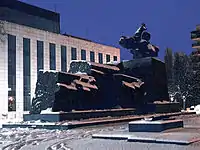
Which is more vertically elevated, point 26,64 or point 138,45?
point 26,64

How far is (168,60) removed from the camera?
6969 cm

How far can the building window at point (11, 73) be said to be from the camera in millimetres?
41469

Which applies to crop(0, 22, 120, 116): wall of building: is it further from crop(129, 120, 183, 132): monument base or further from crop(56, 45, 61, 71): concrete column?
crop(129, 120, 183, 132): monument base

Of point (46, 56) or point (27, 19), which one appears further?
point (27, 19)

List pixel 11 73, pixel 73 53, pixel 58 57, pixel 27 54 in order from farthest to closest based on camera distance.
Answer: pixel 73 53, pixel 58 57, pixel 27 54, pixel 11 73

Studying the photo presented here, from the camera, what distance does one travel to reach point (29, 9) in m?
51.5

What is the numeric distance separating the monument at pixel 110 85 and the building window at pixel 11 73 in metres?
18.7

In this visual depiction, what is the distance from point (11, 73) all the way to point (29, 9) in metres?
13.3

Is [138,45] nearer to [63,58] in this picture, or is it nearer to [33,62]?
[33,62]

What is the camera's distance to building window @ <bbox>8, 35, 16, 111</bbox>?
41.5m

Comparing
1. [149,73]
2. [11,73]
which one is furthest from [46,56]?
[149,73]

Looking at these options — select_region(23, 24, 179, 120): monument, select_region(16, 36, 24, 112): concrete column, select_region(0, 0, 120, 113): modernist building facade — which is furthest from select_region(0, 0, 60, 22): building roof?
select_region(23, 24, 179, 120): monument

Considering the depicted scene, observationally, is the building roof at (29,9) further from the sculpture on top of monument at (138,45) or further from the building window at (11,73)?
the sculpture on top of monument at (138,45)

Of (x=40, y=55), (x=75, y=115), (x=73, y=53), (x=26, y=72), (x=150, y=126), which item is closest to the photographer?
(x=150, y=126)
